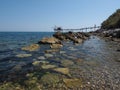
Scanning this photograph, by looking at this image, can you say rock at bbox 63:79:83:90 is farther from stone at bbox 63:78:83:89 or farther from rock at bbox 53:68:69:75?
rock at bbox 53:68:69:75

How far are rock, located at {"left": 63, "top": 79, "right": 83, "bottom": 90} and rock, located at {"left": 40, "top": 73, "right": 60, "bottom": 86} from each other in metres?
0.69

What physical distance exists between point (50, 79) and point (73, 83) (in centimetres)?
175

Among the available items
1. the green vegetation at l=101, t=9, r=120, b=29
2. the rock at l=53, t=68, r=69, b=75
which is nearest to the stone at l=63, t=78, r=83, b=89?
the rock at l=53, t=68, r=69, b=75

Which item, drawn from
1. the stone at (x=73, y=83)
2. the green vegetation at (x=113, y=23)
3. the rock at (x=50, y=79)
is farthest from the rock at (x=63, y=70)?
the green vegetation at (x=113, y=23)

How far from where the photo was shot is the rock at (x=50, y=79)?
41.0 ft

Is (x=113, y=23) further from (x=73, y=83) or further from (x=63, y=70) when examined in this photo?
(x=73, y=83)

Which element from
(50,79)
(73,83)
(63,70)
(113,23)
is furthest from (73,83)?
(113,23)

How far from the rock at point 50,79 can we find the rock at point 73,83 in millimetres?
692

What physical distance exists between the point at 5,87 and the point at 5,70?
4.27 meters

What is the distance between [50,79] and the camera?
13.3 m

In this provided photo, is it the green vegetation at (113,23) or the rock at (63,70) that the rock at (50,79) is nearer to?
the rock at (63,70)

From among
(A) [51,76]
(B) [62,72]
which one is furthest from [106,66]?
(A) [51,76]

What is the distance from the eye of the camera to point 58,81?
12.9 metres

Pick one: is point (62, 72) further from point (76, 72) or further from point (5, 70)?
point (5, 70)
